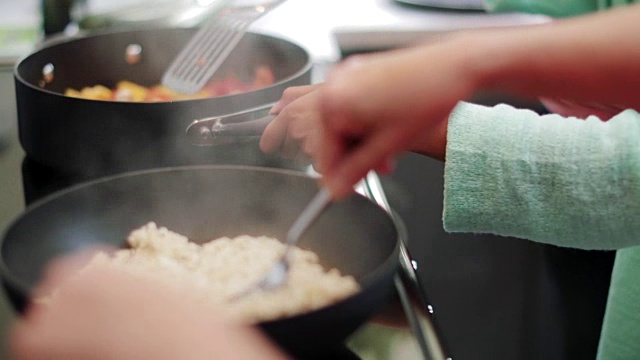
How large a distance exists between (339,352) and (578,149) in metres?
0.32

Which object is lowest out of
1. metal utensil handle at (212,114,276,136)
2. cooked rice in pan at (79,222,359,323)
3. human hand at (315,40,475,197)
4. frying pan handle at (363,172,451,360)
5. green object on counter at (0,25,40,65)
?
green object on counter at (0,25,40,65)

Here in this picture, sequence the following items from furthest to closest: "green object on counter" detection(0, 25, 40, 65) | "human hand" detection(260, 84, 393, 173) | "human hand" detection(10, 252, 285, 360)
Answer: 1. "green object on counter" detection(0, 25, 40, 65)
2. "human hand" detection(260, 84, 393, 173)
3. "human hand" detection(10, 252, 285, 360)

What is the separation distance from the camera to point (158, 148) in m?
0.71

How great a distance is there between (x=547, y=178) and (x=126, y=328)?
1.42ft

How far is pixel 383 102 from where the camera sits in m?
0.45

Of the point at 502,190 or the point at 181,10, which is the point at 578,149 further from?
the point at 181,10

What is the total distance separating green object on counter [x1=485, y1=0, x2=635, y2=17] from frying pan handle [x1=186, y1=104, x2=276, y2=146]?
486 mm

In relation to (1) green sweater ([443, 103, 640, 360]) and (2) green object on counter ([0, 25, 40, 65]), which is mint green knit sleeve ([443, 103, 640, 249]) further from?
(2) green object on counter ([0, 25, 40, 65])

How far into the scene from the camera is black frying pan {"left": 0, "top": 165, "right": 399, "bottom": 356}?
0.56 meters

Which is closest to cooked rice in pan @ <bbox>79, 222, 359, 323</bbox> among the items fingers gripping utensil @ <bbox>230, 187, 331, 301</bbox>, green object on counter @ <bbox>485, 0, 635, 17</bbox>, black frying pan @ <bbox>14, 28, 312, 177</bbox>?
fingers gripping utensil @ <bbox>230, 187, 331, 301</bbox>

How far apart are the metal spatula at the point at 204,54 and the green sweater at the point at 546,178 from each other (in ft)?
1.05

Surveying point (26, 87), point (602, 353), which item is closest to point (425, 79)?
point (26, 87)

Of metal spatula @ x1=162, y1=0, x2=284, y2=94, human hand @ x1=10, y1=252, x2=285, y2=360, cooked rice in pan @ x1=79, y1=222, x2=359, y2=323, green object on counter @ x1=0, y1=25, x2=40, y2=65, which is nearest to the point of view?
human hand @ x1=10, y1=252, x2=285, y2=360

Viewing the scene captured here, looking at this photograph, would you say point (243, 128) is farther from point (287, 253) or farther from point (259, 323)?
point (259, 323)
